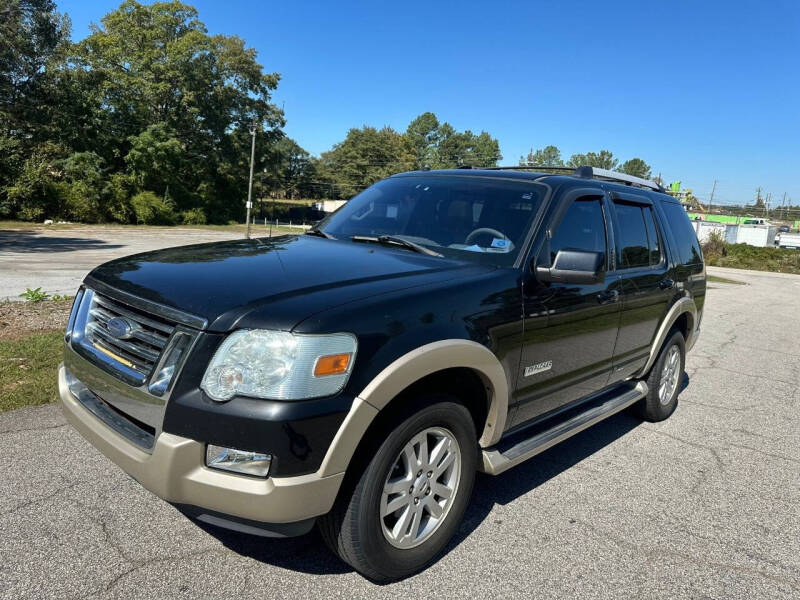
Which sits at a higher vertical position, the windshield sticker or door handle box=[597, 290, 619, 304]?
the windshield sticker

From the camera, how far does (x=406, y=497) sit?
255cm

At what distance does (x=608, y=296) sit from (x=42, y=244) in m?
24.0

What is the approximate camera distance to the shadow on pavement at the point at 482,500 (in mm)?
2707

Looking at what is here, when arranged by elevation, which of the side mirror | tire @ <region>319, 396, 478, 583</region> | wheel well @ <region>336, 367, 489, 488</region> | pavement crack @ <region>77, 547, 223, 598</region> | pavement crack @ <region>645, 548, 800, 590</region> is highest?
the side mirror

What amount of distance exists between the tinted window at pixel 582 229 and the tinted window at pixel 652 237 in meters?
0.84

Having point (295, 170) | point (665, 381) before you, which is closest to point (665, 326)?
point (665, 381)

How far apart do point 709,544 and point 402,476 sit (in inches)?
73.6

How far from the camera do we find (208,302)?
2.25 meters

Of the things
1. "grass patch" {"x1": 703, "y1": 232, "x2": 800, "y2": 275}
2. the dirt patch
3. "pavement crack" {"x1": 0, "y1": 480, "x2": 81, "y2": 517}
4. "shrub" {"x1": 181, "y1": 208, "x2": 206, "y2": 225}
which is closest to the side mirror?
"pavement crack" {"x1": 0, "y1": 480, "x2": 81, "y2": 517}

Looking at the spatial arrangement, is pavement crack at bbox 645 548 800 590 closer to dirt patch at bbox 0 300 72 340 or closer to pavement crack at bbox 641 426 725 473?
pavement crack at bbox 641 426 725 473

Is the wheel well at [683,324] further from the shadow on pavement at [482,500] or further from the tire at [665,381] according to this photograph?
the shadow on pavement at [482,500]

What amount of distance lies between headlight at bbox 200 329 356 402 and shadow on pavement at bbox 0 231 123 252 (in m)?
20.9

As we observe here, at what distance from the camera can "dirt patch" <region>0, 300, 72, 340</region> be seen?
20.7 feet

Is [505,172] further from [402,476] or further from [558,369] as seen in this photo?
[402,476]
